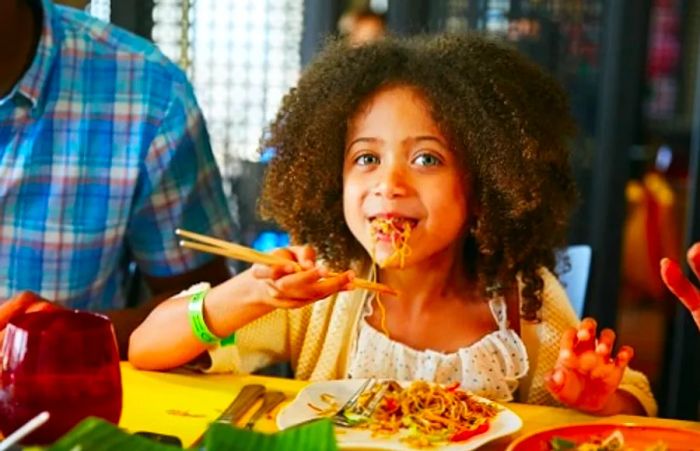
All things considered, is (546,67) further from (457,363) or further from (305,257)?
(305,257)

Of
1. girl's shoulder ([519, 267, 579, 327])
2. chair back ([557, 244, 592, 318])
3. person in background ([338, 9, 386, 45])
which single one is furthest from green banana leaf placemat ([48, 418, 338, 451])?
person in background ([338, 9, 386, 45])

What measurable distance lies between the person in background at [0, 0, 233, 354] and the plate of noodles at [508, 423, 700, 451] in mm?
867

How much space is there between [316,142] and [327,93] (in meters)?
0.08

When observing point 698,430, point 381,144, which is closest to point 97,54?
point 381,144

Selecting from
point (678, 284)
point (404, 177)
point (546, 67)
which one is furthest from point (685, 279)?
point (546, 67)

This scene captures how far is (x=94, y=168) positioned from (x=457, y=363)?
748mm

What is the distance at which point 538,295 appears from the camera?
1.81 meters

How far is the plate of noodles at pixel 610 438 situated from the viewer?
1.25 meters

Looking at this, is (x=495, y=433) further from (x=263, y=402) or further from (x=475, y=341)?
(x=475, y=341)

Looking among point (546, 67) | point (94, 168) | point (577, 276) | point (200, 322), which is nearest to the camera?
point (200, 322)

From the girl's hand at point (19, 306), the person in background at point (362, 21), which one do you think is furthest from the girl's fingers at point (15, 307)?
the person in background at point (362, 21)

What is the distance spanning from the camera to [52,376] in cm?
120

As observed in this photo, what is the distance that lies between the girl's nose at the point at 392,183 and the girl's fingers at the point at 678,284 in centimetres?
40

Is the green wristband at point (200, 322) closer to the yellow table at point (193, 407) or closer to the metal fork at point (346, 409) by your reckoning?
the yellow table at point (193, 407)
